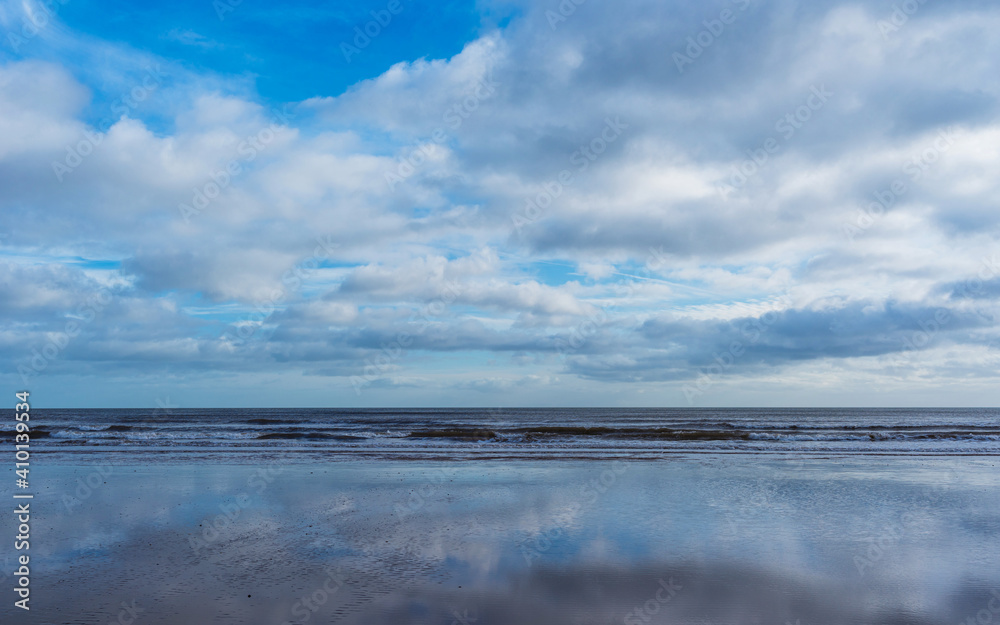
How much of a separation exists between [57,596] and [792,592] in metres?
10.4

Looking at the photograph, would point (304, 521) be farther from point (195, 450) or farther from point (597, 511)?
point (195, 450)

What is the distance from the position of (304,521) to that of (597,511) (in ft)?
21.9

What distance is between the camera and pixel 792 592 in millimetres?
8797

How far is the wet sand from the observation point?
26.7 ft

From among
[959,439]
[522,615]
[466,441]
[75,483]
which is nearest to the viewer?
[522,615]

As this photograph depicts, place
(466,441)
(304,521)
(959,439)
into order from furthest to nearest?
(959,439) < (466,441) < (304,521)

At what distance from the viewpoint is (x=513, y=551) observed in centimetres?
1091

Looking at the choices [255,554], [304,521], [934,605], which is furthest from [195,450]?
[934,605]

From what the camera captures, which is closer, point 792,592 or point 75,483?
point 792,592

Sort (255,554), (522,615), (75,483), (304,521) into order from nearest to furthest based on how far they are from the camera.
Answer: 1. (522,615)
2. (255,554)
3. (304,521)
4. (75,483)

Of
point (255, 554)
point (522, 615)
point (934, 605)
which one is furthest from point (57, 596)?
point (934, 605)

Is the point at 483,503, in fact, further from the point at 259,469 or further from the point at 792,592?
the point at 259,469

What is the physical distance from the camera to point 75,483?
18922 mm

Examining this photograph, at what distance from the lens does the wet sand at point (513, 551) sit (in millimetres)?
8133
